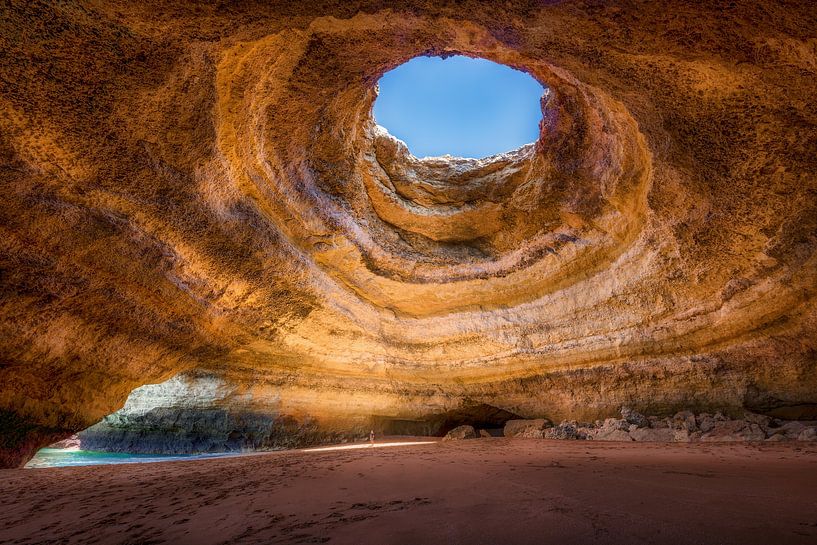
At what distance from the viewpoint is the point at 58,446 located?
1387cm

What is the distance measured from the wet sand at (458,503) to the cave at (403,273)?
0.03m

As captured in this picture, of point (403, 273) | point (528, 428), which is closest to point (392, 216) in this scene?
point (403, 273)

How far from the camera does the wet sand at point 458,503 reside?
68.2 inches

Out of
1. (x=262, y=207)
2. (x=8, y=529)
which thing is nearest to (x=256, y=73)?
(x=262, y=207)

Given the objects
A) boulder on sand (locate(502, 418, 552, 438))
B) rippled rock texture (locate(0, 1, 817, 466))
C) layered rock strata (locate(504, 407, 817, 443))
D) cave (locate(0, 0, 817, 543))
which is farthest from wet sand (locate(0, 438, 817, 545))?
boulder on sand (locate(502, 418, 552, 438))

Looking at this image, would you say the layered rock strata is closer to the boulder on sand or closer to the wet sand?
the boulder on sand

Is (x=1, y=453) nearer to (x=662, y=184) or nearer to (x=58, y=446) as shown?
(x=662, y=184)

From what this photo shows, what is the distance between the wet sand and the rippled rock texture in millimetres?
2476

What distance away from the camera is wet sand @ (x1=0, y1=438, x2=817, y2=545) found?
5.68 feet

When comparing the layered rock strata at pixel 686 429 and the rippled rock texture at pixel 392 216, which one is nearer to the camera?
the rippled rock texture at pixel 392 216

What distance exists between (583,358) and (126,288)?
24.5 feet

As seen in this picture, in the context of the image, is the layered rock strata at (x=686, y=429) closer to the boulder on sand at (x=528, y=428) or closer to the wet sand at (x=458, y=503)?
the boulder on sand at (x=528, y=428)

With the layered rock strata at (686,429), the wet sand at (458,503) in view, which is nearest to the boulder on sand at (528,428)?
the layered rock strata at (686,429)

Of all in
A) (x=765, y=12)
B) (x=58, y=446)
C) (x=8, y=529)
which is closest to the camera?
(x=8, y=529)
